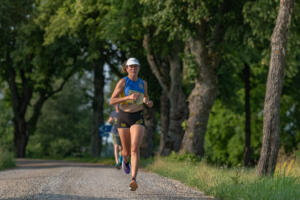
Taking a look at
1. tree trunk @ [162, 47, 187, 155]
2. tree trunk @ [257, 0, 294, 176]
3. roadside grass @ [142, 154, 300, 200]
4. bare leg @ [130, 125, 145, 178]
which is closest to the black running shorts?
bare leg @ [130, 125, 145, 178]

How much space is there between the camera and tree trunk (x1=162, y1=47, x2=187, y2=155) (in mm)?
21359

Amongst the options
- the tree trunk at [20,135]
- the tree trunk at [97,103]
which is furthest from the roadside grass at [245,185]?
the tree trunk at [20,135]

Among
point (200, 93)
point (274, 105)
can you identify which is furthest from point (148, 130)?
point (274, 105)

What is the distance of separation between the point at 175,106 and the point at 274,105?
1126 cm

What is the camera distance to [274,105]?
34.1 feet

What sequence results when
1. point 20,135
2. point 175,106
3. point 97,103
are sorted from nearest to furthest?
point 175,106
point 97,103
point 20,135

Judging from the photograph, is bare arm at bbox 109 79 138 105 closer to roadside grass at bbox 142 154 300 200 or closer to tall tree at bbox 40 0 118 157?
roadside grass at bbox 142 154 300 200

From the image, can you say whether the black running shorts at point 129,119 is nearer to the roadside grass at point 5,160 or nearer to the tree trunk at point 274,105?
the tree trunk at point 274,105

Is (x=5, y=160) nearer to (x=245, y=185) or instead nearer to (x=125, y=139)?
(x=125, y=139)

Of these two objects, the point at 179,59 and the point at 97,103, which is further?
the point at 97,103

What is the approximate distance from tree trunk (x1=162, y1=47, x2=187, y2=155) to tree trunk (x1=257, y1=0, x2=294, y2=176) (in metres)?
10.9

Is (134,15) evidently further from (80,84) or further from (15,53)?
(80,84)

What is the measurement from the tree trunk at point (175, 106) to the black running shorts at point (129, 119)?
42.9 feet

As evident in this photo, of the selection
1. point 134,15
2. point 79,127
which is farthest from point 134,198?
point 79,127
